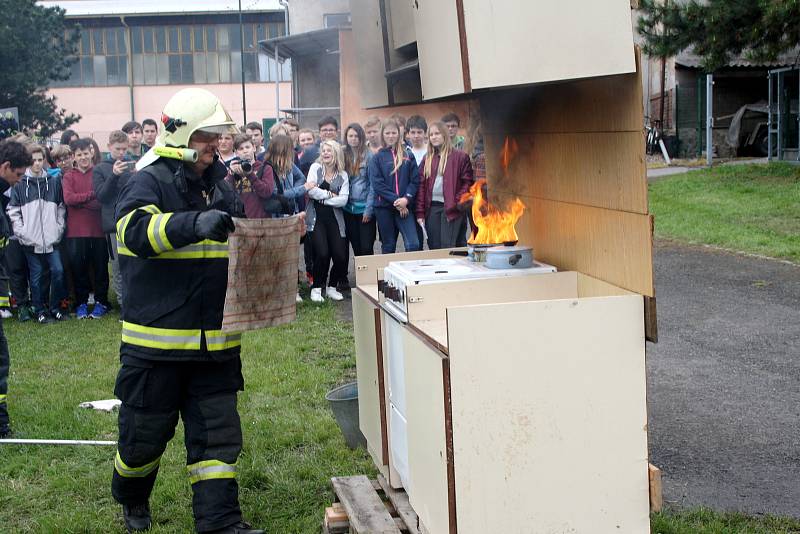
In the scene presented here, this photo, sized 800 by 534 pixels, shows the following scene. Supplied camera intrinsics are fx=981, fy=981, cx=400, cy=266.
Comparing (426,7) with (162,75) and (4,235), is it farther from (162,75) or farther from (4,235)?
(162,75)

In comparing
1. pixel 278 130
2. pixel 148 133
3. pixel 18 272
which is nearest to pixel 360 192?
pixel 278 130

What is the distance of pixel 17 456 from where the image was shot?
577 cm

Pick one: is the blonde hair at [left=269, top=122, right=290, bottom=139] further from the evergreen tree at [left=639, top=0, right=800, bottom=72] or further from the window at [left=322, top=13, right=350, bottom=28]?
the evergreen tree at [left=639, top=0, right=800, bottom=72]

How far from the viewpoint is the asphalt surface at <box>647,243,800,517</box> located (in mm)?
4672

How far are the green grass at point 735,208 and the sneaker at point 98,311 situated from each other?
297 inches

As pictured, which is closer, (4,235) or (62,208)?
(4,235)

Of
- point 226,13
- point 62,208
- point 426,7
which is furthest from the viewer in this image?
point 226,13

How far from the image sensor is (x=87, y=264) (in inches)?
412

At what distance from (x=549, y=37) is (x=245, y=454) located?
3.21 meters

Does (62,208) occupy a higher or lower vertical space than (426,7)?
lower

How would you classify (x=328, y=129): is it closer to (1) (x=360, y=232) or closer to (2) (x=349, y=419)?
(1) (x=360, y=232)

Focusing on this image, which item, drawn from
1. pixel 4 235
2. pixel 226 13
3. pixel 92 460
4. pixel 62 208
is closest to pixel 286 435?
pixel 92 460

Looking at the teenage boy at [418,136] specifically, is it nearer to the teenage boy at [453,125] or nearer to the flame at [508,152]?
the teenage boy at [453,125]

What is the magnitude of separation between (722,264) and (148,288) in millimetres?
8484
